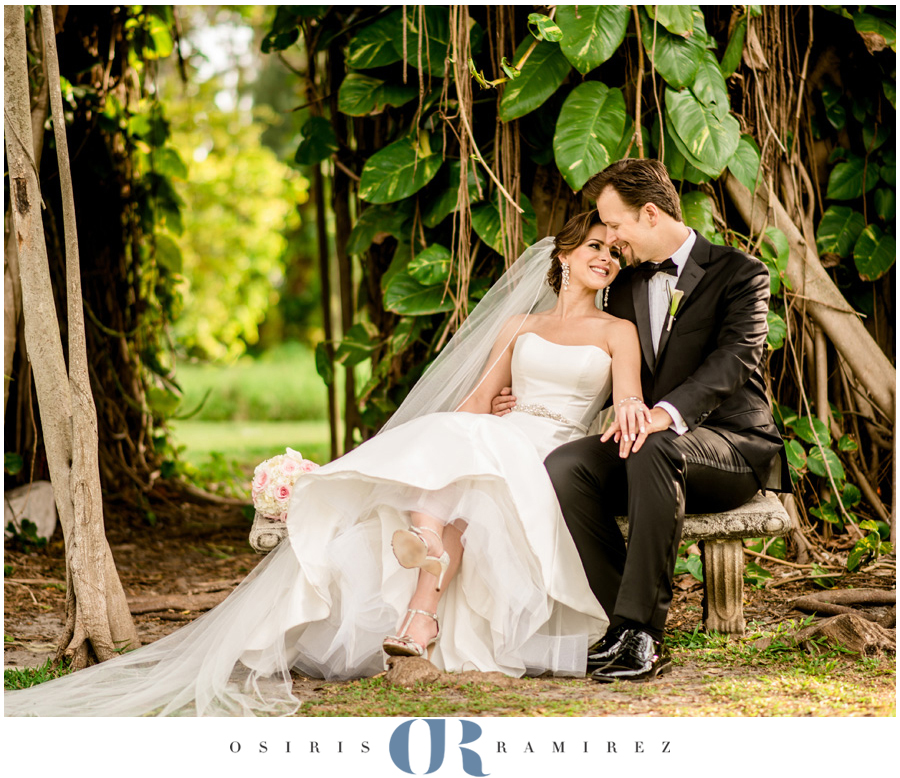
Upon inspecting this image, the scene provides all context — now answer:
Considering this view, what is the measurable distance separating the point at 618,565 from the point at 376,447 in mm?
735

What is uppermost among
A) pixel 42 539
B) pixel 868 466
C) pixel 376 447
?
pixel 376 447

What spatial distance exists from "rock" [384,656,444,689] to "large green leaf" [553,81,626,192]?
1.61m

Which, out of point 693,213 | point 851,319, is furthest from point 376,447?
point 851,319

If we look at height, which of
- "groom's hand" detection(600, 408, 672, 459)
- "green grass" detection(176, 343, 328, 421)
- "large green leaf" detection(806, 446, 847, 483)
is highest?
"groom's hand" detection(600, 408, 672, 459)

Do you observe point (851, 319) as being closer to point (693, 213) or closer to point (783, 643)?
point (693, 213)

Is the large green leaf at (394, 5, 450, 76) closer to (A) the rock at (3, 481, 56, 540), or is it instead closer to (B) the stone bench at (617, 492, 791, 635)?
(B) the stone bench at (617, 492, 791, 635)

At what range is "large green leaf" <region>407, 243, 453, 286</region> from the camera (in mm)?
3346

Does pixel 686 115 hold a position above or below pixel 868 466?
above

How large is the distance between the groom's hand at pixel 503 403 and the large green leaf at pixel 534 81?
992mm

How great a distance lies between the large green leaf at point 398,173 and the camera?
11.1 feet

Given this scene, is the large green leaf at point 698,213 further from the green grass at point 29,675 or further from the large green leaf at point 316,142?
the green grass at point 29,675
